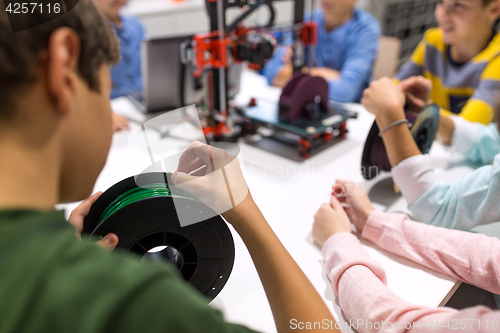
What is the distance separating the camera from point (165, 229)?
2.19 ft

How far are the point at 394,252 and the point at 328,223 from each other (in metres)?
0.17

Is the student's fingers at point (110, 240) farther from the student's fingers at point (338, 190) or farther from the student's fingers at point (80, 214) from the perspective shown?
the student's fingers at point (338, 190)

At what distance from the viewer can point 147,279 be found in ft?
1.14

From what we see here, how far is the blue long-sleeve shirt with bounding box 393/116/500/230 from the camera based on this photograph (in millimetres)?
876

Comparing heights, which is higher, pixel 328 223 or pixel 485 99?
pixel 485 99

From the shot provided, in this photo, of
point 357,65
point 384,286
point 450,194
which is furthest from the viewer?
point 357,65

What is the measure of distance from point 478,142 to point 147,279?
1.35 m

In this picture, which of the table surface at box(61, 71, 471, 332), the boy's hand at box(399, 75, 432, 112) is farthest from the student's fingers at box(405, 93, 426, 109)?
the table surface at box(61, 71, 471, 332)

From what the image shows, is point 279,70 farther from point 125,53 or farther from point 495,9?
point 495,9

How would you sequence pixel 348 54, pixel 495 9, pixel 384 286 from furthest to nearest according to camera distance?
pixel 348 54 → pixel 495 9 → pixel 384 286

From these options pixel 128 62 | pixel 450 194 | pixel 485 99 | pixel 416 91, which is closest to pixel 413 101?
pixel 416 91

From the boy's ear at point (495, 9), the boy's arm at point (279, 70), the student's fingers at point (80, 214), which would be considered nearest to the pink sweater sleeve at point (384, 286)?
the student's fingers at point (80, 214)

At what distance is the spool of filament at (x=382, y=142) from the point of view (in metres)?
1.08

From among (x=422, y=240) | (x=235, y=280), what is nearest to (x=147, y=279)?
(x=235, y=280)
